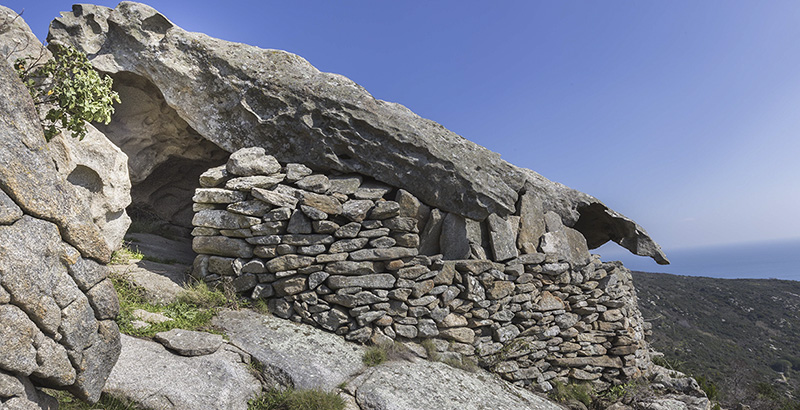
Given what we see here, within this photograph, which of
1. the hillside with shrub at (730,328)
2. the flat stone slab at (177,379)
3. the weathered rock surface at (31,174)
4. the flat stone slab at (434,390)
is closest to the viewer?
the weathered rock surface at (31,174)

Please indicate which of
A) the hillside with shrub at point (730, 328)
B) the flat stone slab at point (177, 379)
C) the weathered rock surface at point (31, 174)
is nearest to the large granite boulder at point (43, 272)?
the weathered rock surface at point (31, 174)

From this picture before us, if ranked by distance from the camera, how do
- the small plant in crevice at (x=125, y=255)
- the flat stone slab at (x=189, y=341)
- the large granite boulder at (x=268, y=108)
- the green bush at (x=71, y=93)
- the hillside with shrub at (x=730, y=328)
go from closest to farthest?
the green bush at (x=71, y=93), the flat stone slab at (x=189, y=341), the small plant in crevice at (x=125, y=255), the large granite boulder at (x=268, y=108), the hillside with shrub at (x=730, y=328)

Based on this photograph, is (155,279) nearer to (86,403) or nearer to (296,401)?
(86,403)

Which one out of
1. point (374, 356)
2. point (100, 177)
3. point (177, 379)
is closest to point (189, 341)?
point (177, 379)

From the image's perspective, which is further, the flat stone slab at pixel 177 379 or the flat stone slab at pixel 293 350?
the flat stone slab at pixel 293 350

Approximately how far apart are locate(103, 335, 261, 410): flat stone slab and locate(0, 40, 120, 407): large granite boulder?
0.50m

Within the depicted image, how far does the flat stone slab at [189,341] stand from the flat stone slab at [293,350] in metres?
0.33

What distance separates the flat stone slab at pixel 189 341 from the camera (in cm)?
441

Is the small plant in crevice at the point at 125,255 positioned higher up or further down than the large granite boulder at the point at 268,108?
further down

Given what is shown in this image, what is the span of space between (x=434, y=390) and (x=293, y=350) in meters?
1.90

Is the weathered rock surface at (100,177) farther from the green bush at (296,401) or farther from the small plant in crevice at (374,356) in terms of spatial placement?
the small plant in crevice at (374,356)

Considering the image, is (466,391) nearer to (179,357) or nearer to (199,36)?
(179,357)

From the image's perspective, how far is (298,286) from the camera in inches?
234

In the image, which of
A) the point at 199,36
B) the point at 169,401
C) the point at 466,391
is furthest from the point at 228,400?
the point at 199,36
